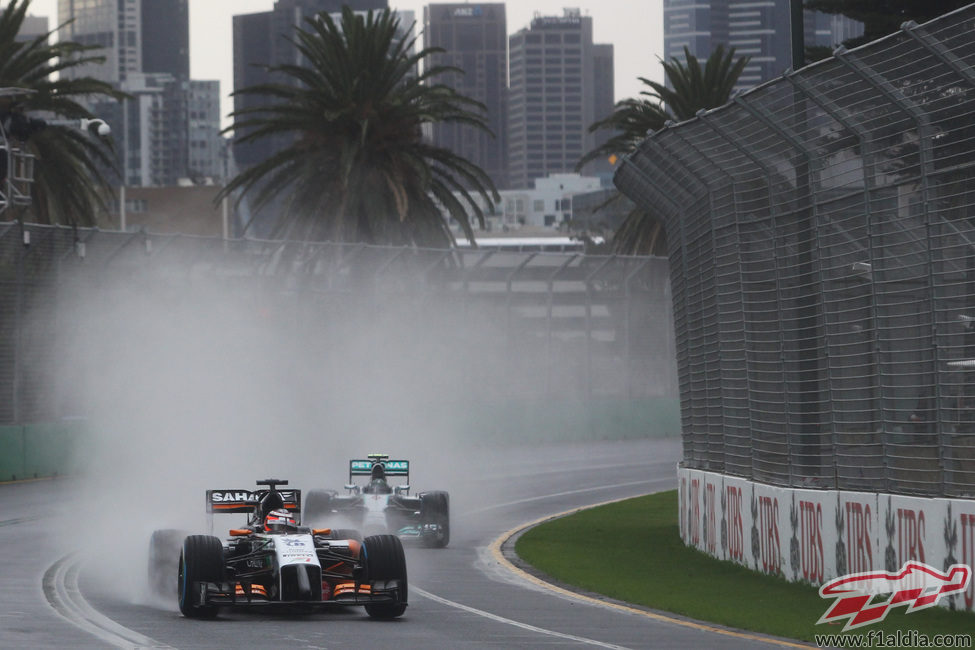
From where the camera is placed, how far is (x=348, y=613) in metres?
14.0

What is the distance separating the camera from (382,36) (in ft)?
133

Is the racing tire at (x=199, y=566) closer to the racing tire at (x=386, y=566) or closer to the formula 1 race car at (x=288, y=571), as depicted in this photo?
the formula 1 race car at (x=288, y=571)

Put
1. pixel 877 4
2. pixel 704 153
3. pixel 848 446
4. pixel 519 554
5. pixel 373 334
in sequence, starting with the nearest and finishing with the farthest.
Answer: pixel 848 446
pixel 704 153
pixel 519 554
pixel 877 4
pixel 373 334

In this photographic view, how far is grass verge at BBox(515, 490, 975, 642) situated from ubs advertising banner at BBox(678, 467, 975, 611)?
193 mm

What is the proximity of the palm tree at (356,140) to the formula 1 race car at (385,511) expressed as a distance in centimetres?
2034

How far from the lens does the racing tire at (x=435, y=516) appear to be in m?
19.9

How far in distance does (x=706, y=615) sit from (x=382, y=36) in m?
28.8

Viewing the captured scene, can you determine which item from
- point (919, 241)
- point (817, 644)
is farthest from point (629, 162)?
point (817, 644)

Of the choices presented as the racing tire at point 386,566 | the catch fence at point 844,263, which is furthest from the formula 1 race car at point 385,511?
the racing tire at point 386,566

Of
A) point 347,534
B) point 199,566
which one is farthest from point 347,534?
point 199,566

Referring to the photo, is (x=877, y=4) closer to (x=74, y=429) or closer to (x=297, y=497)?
(x=297, y=497)

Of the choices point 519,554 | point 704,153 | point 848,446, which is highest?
point 704,153

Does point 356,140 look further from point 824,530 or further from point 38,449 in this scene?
point 824,530

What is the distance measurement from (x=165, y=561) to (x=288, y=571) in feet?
6.16
